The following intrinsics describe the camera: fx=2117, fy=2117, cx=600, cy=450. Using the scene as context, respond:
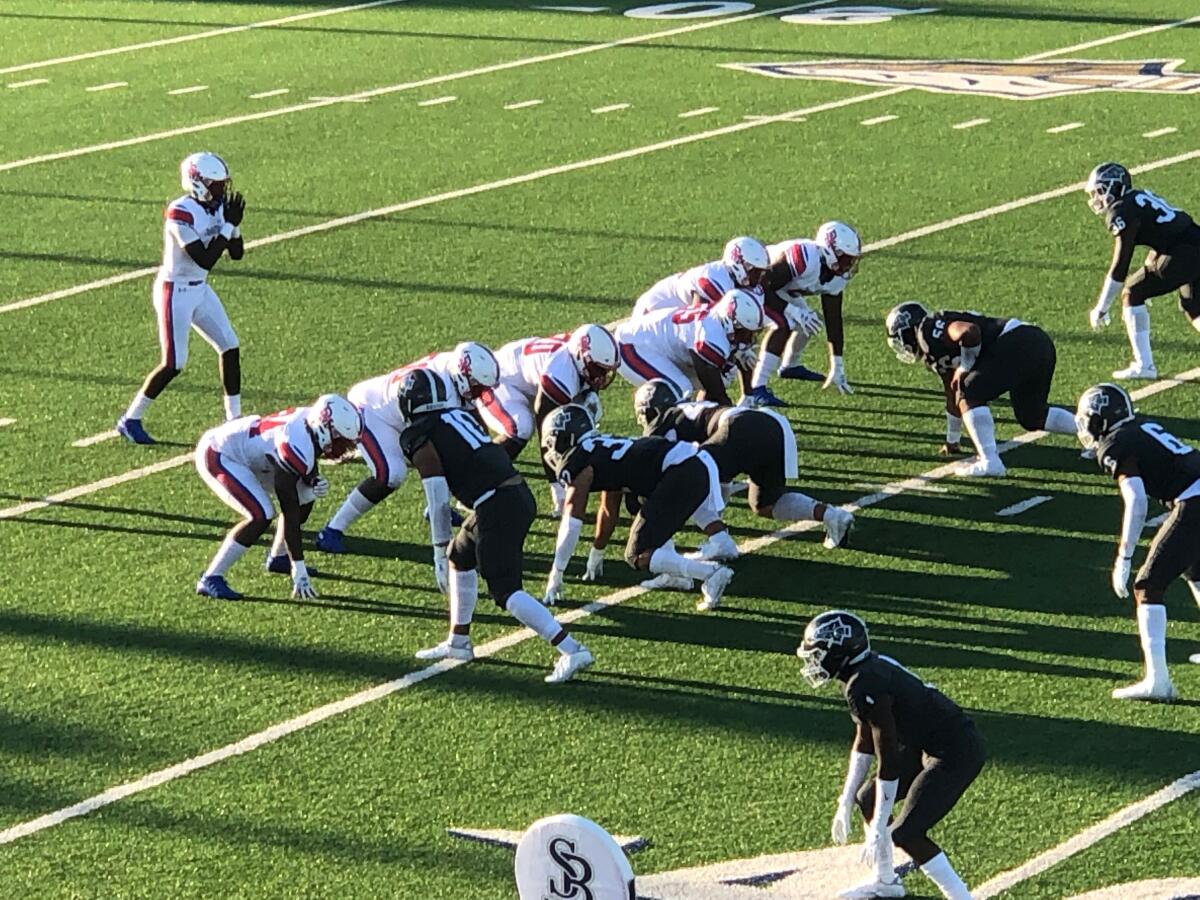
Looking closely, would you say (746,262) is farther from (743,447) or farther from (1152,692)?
(1152,692)

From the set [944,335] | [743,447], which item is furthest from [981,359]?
[743,447]

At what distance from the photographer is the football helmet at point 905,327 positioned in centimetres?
1193

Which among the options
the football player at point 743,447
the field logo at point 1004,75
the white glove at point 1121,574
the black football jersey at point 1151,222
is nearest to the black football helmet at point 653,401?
the football player at point 743,447

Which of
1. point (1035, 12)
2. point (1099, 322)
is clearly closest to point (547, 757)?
point (1099, 322)

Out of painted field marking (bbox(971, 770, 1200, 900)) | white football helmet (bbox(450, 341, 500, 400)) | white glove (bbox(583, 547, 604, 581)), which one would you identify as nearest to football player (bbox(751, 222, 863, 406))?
white glove (bbox(583, 547, 604, 581))

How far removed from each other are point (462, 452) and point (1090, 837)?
11.0ft

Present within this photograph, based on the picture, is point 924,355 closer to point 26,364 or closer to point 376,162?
point 26,364

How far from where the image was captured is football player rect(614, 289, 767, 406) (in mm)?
11797

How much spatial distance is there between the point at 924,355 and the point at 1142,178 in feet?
23.7

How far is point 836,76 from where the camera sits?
23.0 metres

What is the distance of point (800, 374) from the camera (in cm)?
1396

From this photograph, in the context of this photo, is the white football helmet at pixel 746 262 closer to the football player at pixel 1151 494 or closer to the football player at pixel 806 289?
the football player at pixel 806 289

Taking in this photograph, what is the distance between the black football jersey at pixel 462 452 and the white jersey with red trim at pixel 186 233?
3.38 metres

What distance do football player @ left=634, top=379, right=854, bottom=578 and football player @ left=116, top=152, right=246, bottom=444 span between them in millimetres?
3117
